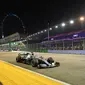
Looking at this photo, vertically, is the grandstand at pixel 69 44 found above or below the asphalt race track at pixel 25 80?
above

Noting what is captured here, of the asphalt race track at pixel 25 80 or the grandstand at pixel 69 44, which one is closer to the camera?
the asphalt race track at pixel 25 80

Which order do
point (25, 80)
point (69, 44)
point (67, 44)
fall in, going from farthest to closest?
point (67, 44) < point (69, 44) < point (25, 80)

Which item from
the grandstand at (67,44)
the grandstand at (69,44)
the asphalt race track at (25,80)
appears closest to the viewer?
the asphalt race track at (25,80)

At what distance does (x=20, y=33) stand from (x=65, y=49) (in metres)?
57.7

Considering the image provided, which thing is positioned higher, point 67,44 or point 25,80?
point 67,44

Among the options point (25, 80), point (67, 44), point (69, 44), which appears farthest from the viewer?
point (67, 44)

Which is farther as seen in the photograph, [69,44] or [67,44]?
[67,44]

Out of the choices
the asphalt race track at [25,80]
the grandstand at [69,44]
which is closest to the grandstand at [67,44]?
the grandstand at [69,44]

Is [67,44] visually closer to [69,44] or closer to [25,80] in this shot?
[69,44]

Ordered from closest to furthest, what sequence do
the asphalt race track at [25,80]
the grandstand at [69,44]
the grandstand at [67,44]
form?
the asphalt race track at [25,80], the grandstand at [69,44], the grandstand at [67,44]

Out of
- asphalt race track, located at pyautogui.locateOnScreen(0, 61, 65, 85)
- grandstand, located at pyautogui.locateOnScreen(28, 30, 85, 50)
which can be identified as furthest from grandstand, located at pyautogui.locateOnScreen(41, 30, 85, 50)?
asphalt race track, located at pyautogui.locateOnScreen(0, 61, 65, 85)

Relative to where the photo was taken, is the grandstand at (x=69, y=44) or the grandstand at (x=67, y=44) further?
the grandstand at (x=67, y=44)

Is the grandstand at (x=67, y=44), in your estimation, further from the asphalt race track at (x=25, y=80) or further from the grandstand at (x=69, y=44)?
the asphalt race track at (x=25, y=80)

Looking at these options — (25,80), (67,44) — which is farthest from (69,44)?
(25,80)
